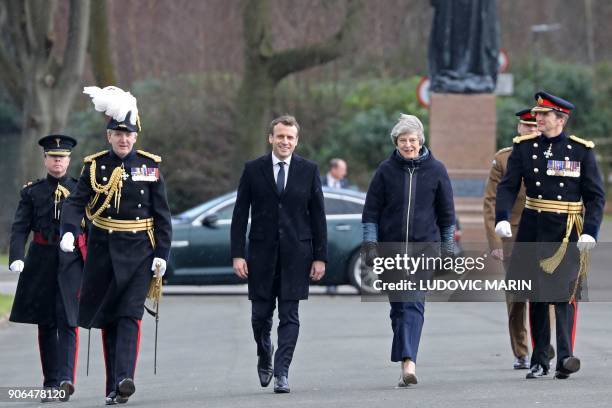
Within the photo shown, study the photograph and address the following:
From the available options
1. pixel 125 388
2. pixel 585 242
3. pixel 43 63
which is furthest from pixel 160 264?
pixel 43 63

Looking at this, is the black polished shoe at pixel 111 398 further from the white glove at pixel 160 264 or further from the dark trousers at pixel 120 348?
the white glove at pixel 160 264

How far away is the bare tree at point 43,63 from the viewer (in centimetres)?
2419

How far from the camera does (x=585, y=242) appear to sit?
1046 cm

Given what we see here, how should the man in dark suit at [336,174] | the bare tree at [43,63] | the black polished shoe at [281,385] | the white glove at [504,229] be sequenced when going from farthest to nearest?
the bare tree at [43,63]
the man in dark suit at [336,174]
the white glove at [504,229]
the black polished shoe at [281,385]

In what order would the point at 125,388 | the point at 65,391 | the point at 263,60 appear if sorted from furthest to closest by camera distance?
the point at 263,60 < the point at 65,391 < the point at 125,388

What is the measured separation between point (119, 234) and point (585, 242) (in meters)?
2.94

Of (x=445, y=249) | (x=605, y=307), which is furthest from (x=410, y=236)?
(x=605, y=307)

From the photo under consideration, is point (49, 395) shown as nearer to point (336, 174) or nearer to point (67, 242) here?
point (67, 242)

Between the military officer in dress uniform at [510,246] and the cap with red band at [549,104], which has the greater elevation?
the cap with red band at [549,104]

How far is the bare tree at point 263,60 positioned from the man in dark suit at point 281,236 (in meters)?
18.3

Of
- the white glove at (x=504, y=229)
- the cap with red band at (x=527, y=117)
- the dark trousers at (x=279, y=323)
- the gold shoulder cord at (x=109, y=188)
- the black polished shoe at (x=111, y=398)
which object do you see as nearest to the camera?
the black polished shoe at (x=111, y=398)

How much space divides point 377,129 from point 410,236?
88.6 ft

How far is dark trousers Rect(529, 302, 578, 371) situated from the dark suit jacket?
4.82ft

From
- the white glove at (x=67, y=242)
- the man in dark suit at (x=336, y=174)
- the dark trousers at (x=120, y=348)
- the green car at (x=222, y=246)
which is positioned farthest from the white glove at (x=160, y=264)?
the man in dark suit at (x=336, y=174)
